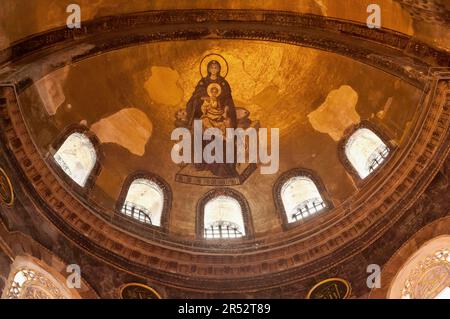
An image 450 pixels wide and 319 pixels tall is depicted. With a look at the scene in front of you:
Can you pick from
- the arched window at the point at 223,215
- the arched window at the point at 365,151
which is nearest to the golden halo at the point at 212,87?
the arched window at the point at 223,215

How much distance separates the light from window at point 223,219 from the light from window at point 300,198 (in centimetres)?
119

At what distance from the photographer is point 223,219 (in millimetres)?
16453

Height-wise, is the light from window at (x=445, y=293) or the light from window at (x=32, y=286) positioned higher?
the light from window at (x=32, y=286)

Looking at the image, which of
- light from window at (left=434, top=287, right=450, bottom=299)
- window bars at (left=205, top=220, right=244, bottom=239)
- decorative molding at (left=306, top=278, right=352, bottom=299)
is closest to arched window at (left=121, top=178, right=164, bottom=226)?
window bars at (left=205, top=220, right=244, bottom=239)

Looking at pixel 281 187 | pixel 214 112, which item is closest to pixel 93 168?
pixel 214 112

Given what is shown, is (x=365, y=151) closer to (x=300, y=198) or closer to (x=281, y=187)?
(x=300, y=198)

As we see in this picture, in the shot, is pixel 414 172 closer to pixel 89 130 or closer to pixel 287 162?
pixel 287 162

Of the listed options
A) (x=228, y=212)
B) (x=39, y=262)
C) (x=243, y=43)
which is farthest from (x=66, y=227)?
(x=243, y=43)

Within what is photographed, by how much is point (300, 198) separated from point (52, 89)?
21.3 ft

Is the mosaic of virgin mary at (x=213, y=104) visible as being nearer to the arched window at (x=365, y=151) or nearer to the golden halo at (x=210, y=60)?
the golden halo at (x=210, y=60)

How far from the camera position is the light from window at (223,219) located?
15.9 meters

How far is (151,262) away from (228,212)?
309 centimetres

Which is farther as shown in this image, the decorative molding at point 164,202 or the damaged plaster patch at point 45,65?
the decorative molding at point 164,202

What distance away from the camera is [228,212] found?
16625mm
